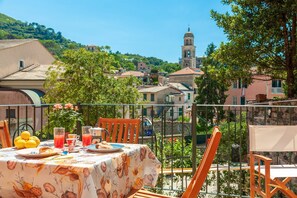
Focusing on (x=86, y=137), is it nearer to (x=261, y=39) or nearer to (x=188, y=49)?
(x=261, y=39)

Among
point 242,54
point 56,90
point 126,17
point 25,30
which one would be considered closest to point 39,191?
point 242,54

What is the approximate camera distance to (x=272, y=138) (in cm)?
371

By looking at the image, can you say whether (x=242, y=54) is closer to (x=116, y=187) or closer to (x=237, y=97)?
(x=116, y=187)

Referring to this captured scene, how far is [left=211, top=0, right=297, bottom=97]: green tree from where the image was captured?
11.1 m

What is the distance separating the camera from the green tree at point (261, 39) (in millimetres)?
11062

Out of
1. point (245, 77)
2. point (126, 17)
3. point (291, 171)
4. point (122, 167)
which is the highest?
point (126, 17)

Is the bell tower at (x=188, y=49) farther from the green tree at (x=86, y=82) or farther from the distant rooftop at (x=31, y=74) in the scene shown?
the green tree at (x=86, y=82)

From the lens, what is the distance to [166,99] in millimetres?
50000

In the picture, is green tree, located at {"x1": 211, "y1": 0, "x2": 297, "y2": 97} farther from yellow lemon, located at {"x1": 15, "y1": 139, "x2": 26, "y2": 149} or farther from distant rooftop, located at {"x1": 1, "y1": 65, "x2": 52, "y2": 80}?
distant rooftop, located at {"x1": 1, "y1": 65, "x2": 52, "y2": 80}

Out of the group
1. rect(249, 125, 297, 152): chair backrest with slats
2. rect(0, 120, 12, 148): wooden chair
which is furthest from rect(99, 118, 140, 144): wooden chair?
rect(249, 125, 297, 152): chair backrest with slats

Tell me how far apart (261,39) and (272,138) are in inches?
338

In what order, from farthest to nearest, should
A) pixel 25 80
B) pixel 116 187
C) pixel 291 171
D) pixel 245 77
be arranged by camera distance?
pixel 25 80 → pixel 245 77 → pixel 291 171 → pixel 116 187

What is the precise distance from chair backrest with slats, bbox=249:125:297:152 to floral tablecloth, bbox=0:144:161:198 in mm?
1672

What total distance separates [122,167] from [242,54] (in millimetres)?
10197
